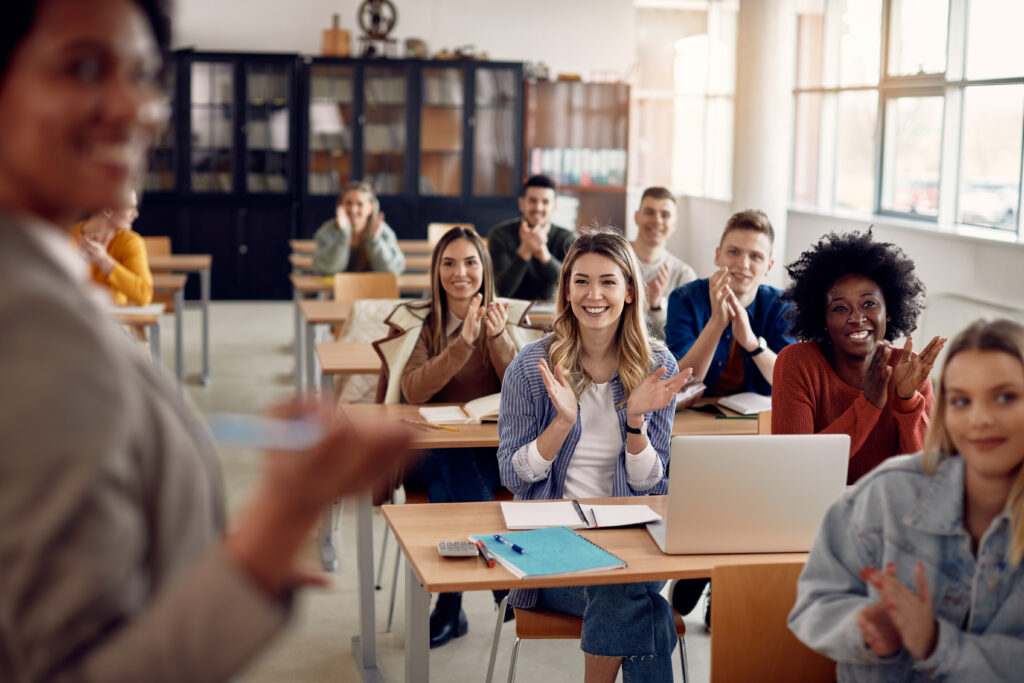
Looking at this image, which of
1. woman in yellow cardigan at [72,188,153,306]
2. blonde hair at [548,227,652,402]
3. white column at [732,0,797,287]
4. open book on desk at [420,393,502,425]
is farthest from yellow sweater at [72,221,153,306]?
white column at [732,0,797,287]

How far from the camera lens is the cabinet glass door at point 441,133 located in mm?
9602

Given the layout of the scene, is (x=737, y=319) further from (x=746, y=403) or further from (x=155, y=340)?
(x=155, y=340)

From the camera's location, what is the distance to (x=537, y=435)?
2660 mm

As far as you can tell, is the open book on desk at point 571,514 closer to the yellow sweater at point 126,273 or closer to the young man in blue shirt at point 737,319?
the young man in blue shirt at point 737,319

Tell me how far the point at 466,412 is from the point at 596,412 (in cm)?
64

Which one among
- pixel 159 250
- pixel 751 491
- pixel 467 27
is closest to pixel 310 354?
pixel 159 250

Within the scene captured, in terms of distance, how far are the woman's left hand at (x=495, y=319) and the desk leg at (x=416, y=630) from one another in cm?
128

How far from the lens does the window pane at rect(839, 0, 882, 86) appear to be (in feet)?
23.5

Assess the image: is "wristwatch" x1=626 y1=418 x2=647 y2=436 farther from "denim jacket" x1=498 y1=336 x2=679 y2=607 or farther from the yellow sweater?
the yellow sweater

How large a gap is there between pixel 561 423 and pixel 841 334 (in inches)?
30.9

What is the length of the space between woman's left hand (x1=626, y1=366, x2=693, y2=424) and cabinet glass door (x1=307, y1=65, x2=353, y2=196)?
7458mm

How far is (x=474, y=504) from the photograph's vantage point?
241 cm

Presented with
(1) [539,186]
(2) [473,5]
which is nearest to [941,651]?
(1) [539,186]

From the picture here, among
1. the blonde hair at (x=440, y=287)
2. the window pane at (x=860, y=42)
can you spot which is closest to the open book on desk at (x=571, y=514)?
the blonde hair at (x=440, y=287)
